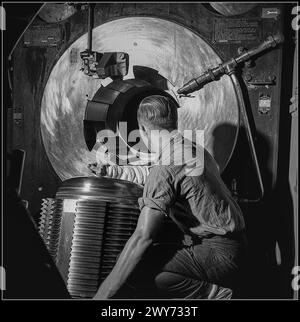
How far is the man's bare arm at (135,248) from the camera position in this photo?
2.79m

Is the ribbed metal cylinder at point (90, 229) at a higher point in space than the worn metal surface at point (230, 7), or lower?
lower

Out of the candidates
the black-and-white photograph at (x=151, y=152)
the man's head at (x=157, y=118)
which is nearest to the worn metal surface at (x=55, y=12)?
the black-and-white photograph at (x=151, y=152)

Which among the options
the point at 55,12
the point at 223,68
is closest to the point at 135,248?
the point at 223,68

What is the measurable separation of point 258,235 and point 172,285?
0.70 m

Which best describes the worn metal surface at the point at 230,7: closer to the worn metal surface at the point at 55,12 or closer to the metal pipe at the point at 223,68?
the metal pipe at the point at 223,68

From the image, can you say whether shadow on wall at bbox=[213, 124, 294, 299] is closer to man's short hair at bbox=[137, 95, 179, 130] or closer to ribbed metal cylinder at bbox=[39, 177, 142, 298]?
man's short hair at bbox=[137, 95, 179, 130]

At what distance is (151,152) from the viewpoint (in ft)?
12.0

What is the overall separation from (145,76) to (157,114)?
2.25ft

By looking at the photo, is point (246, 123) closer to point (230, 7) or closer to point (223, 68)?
point (223, 68)

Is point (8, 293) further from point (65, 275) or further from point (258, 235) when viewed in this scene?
point (258, 235)

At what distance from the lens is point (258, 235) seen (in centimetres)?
A: 339

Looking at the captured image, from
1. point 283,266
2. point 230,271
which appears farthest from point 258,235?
point 230,271

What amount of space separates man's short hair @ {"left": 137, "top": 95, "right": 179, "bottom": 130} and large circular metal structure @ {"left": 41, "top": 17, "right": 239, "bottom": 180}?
49cm

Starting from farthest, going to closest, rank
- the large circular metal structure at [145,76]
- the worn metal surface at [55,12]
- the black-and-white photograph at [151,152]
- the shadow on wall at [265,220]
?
the worn metal surface at [55,12]
the large circular metal structure at [145,76]
the shadow on wall at [265,220]
the black-and-white photograph at [151,152]
